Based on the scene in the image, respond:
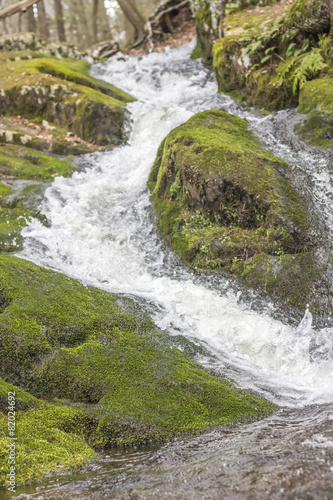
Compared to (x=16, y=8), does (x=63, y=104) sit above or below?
below

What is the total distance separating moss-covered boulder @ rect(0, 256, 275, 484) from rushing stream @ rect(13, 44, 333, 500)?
0.27m

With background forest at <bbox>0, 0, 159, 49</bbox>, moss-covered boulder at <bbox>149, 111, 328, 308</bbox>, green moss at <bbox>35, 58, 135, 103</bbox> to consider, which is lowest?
moss-covered boulder at <bbox>149, 111, 328, 308</bbox>

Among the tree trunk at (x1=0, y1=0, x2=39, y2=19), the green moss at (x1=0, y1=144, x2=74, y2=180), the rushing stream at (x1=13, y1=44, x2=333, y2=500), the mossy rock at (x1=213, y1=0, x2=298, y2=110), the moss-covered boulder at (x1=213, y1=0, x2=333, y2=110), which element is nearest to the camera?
the rushing stream at (x1=13, y1=44, x2=333, y2=500)

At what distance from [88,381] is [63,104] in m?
10.9

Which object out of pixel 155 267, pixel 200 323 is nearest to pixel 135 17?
pixel 155 267

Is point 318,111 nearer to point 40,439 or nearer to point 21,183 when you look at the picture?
point 21,183

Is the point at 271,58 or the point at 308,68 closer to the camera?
the point at 308,68

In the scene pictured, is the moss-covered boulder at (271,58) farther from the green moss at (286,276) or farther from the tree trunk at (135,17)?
the tree trunk at (135,17)

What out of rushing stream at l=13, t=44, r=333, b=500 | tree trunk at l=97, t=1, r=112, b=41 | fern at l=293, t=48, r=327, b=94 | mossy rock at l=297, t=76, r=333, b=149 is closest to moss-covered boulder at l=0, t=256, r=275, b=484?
rushing stream at l=13, t=44, r=333, b=500

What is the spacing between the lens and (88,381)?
4.43 metres

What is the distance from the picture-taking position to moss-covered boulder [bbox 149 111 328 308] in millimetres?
6383

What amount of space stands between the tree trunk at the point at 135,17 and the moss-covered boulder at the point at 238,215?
621 inches

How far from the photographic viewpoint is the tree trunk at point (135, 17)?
20188mm

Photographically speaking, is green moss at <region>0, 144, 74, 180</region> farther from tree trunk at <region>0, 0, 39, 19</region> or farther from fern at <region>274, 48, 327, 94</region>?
tree trunk at <region>0, 0, 39, 19</region>
